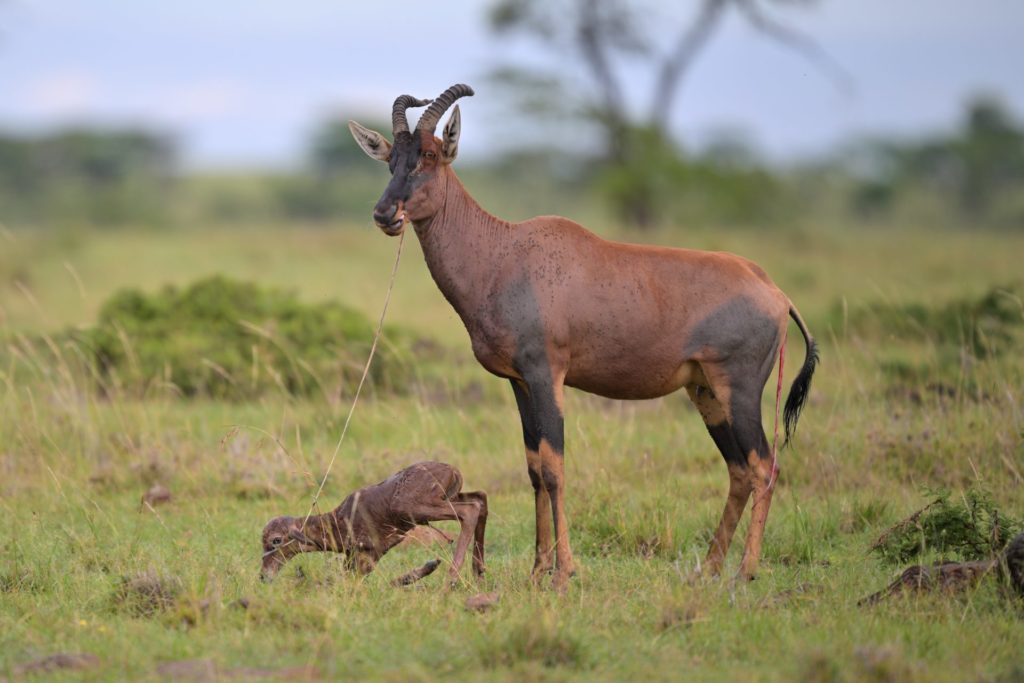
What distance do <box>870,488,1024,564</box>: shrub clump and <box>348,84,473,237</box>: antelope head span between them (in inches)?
119

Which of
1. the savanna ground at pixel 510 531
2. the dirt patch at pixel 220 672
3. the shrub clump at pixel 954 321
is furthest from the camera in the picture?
the shrub clump at pixel 954 321

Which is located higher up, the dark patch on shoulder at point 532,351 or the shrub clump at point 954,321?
the dark patch on shoulder at point 532,351

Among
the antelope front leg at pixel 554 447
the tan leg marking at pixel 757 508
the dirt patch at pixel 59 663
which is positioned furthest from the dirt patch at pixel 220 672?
the tan leg marking at pixel 757 508

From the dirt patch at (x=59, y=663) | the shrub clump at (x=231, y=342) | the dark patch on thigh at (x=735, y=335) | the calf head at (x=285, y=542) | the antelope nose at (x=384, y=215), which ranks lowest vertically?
the dirt patch at (x=59, y=663)

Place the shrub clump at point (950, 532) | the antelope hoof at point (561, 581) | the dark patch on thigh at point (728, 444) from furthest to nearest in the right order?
1. the dark patch on thigh at point (728, 444)
2. the shrub clump at point (950, 532)
3. the antelope hoof at point (561, 581)

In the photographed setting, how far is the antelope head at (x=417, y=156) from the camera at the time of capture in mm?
6559

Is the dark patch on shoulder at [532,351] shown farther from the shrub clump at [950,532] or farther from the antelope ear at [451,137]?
the shrub clump at [950,532]

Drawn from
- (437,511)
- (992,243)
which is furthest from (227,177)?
(437,511)

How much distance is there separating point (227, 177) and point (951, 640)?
211 feet

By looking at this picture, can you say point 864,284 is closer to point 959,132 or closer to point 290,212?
point 959,132

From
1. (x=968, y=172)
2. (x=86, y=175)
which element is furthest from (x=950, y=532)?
(x=86, y=175)

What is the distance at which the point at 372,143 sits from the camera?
6812 mm

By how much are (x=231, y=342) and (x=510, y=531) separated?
5009 millimetres

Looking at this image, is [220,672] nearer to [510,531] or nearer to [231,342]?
[510,531]
